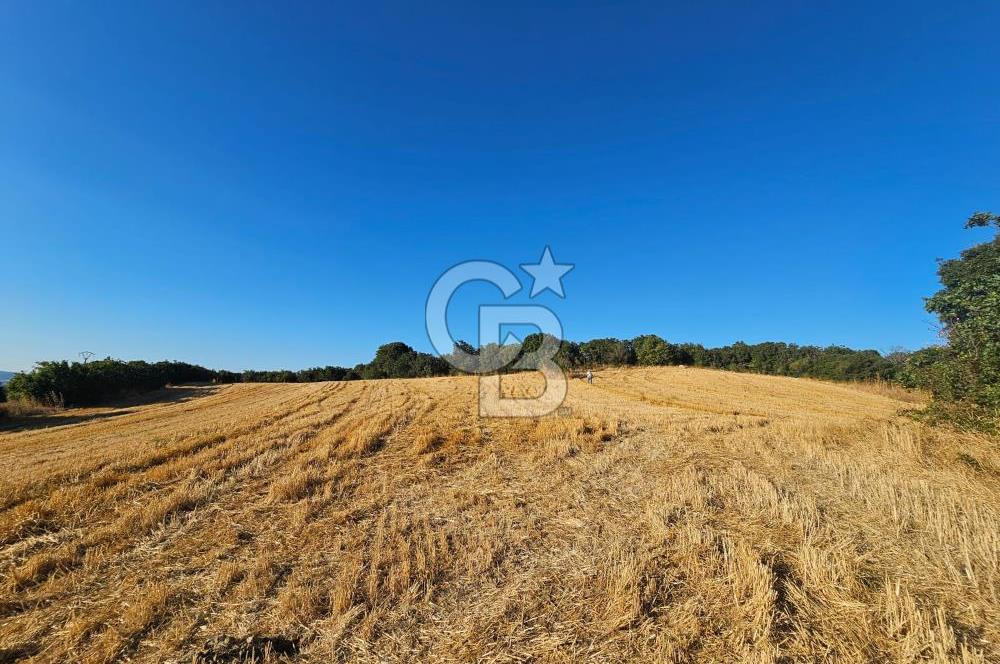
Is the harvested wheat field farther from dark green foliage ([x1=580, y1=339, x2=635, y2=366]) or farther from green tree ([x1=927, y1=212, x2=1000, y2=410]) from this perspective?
dark green foliage ([x1=580, y1=339, x2=635, y2=366])

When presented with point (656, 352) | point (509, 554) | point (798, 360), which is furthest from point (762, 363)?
point (509, 554)

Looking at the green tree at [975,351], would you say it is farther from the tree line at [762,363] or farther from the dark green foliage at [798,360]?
the dark green foliage at [798,360]

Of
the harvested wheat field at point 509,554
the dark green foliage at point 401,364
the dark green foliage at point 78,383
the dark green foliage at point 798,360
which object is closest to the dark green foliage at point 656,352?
the dark green foliage at point 798,360

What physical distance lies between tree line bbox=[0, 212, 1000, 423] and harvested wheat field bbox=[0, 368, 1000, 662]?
1.98 meters

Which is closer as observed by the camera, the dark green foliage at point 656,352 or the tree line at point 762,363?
the tree line at point 762,363

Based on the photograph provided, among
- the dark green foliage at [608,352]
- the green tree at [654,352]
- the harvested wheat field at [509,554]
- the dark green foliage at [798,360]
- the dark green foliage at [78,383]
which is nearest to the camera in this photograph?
the harvested wheat field at [509,554]

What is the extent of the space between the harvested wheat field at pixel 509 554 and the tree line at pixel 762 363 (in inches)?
78.1

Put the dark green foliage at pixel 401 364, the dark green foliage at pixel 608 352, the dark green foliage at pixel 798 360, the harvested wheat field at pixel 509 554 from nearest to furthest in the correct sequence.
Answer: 1. the harvested wheat field at pixel 509 554
2. the dark green foliage at pixel 798 360
3. the dark green foliage at pixel 608 352
4. the dark green foliage at pixel 401 364

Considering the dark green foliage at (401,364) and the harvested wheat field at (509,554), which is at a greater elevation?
the dark green foliage at (401,364)

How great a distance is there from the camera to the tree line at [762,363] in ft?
29.5

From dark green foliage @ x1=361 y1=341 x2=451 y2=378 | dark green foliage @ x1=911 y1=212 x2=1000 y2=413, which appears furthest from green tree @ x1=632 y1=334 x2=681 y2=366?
dark green foliage @ x1=911 y1=212 x2=1000 y2=413

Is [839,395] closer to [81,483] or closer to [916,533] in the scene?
[916,533]

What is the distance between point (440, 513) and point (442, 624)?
226cm

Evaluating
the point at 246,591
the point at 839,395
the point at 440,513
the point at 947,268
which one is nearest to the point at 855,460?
the point at 440,513
